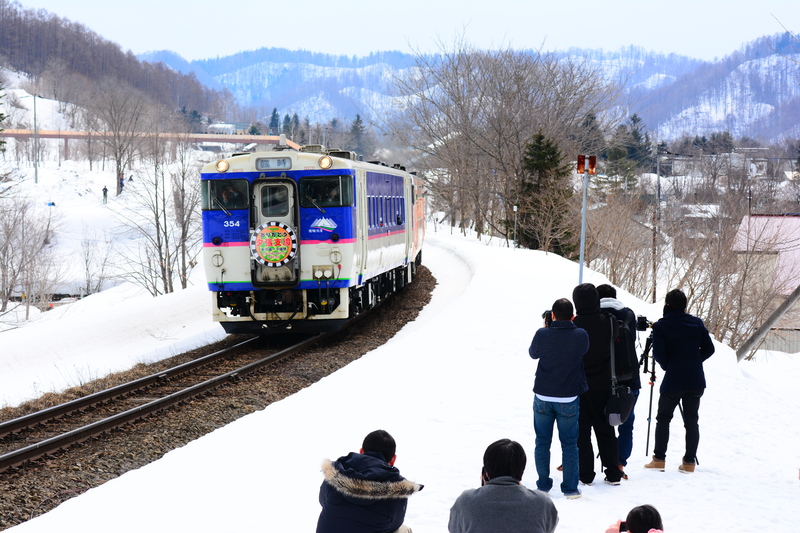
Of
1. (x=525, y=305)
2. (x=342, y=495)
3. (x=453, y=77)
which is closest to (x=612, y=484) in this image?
(x=342, y=495)

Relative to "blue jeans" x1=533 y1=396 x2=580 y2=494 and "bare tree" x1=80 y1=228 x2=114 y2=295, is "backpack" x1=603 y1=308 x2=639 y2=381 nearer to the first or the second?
"blue jeans" x1=533 y1=396 x2=580 y2=494

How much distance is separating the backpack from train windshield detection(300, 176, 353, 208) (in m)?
8.37

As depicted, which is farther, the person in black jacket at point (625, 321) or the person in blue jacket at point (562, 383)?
the person in black jacket at point (625, 321)

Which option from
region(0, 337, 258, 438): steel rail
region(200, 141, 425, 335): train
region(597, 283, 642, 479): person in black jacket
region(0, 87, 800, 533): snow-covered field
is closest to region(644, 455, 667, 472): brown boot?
→ region(0, 87, 800, 533): snow-covered field

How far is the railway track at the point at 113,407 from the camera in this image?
29.4ft

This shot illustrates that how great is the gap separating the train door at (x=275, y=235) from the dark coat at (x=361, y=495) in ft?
34.1

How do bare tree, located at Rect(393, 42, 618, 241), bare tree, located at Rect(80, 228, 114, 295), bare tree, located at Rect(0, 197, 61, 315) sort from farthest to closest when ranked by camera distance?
bare tree, located at Rect(80, 228, 114, 295) < bare tree, located at Rect(393, 42, 618, 241) < bare tree, located at Rect(0, 197, 61, 315)

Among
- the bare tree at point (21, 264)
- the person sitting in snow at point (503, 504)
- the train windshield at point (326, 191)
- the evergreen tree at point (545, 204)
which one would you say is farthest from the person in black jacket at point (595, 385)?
the bare tree at point (21, 264)

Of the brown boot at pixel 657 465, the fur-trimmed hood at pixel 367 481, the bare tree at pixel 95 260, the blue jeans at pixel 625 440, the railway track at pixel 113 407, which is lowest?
the bare tree at pixel 95 260

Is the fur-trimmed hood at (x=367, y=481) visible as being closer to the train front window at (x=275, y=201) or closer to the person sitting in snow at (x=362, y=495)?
the person sitting in snow at (x=362, y=495)

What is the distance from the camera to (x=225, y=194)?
14.4 meters

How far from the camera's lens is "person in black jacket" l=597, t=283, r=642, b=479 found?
668cm

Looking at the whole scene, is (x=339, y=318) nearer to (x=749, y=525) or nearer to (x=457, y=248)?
(x=749, y=525)

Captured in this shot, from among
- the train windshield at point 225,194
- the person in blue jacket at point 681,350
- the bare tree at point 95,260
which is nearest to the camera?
the person in blue jacket at point 681,350
